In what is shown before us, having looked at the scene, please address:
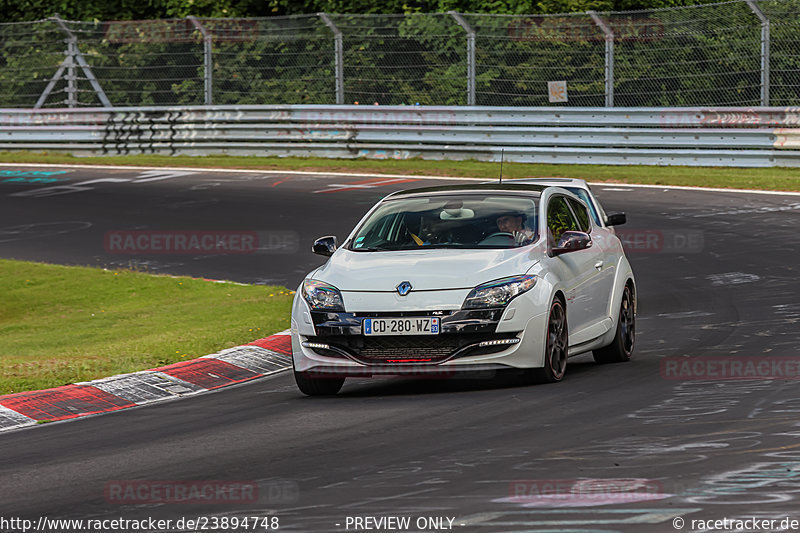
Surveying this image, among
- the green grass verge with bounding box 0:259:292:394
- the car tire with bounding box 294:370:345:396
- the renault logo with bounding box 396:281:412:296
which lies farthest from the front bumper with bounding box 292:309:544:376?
the green grass verge with bounding box 0:259:292:394

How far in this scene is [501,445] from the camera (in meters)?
7.69

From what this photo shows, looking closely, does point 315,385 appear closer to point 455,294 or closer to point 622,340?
point 455,294

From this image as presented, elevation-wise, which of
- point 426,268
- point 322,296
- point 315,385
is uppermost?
point 426,268

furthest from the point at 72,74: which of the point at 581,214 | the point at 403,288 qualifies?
the point at 403,288

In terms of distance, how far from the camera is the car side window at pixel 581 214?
1173cm

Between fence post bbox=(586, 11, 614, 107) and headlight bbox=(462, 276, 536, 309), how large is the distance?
18.3 m

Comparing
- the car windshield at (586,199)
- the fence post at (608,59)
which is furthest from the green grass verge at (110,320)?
the fence post at (608,59)

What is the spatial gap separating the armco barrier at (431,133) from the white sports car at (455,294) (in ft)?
51.3

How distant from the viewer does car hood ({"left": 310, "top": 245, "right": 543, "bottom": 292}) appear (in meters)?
9.69

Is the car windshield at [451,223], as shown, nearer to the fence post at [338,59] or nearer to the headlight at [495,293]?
the headlight at [495,293]

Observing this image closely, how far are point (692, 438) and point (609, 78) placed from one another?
20.5 m

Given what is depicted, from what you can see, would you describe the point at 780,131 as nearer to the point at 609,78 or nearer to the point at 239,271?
the point at 609,78

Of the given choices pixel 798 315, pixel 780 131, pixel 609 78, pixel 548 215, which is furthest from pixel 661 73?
pixel 548 215

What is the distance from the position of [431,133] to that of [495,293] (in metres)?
19.7
